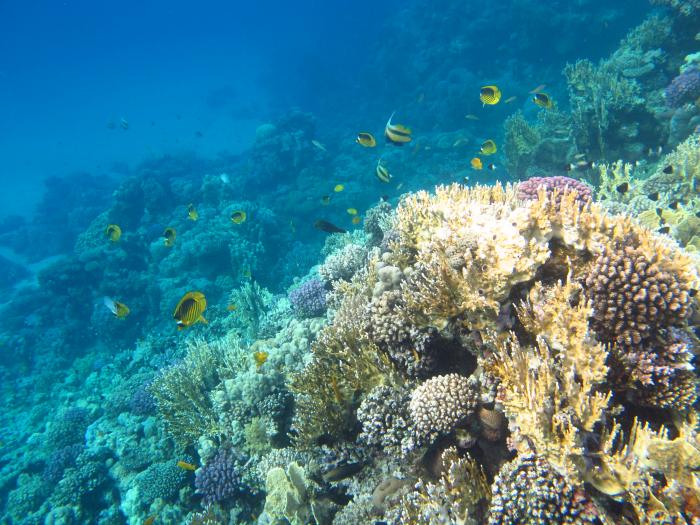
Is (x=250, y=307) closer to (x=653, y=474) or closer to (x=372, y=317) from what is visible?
(x=372, y=317)

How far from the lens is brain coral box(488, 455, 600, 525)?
86.2 inches

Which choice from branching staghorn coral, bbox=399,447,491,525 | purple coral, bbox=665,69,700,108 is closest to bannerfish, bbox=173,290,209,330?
branching staghorn coral, bbox=399,447,491,525

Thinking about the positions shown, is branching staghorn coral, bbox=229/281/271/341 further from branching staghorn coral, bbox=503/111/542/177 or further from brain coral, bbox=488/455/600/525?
branching staghorn coral, bbox=503/111/542/177

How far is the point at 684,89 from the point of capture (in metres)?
9.12

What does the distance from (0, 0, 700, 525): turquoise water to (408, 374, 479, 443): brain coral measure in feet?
0.07

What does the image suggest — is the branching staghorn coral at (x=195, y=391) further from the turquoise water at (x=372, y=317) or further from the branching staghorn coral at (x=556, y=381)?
the branching staghorn coral at (x=556, y=381)

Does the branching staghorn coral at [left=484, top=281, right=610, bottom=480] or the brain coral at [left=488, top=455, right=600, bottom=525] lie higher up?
the branching staghorn coral at [left=484, top=281, right=610, bottom=480]

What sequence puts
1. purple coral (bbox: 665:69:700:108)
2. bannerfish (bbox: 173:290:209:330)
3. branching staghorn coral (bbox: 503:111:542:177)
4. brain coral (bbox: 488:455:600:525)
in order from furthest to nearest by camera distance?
branching staghorn coral (bbox: 503:111:542:177)
purple coral (bbox: 665:69:700:108)
bannerfish (bbox: 173:290:209:330)
brain coral (bbox: 488:455:600:525)

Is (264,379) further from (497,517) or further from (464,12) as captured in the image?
(464,12)

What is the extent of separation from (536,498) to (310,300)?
5.81m

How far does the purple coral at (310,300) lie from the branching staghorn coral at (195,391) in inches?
59.2

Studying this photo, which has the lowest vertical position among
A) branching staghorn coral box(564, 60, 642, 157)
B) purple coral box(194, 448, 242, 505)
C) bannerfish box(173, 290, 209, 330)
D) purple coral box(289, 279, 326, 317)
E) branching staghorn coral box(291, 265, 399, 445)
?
purple coral box(194, 448, 242, 505)

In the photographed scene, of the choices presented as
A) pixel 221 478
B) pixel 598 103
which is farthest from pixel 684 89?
pixel 221 478

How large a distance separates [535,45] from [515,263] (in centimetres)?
2927
